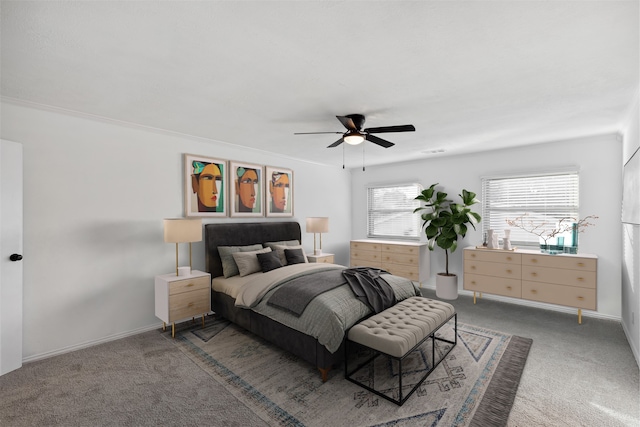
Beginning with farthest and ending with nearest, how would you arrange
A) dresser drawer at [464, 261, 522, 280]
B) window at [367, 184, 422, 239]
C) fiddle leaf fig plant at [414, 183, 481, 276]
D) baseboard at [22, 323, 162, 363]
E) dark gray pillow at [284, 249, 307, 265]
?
window at [367, 184, 422, 239] < fiddle leaf fig plant at [414, 183, 481, 276] < dark gray pillow at [284, 249, 307, 265] < dresser drawer at [464, 261, 522, 280] < baseboard at [22, 323, 162, 363]

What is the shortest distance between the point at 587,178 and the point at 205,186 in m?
5.54

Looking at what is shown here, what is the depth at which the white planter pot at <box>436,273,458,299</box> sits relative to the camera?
5023 mm

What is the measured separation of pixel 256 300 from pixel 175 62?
2399 millimetres

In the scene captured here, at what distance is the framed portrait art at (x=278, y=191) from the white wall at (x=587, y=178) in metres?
2.95

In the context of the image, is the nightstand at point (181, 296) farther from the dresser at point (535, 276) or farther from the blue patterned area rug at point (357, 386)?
the dresser at point (535, 276)

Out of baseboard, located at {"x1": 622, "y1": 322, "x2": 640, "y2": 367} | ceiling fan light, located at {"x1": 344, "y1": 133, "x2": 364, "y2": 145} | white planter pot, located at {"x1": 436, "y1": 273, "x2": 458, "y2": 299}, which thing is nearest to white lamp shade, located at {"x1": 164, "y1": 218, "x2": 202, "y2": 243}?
ceiling fan light, located at {"x1": 344, "y1": 133, "x2": 364, "y2": 145}

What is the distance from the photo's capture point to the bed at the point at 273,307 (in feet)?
8.62

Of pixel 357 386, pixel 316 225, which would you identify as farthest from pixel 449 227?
pixel 357 386

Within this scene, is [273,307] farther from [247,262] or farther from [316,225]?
[316,225]

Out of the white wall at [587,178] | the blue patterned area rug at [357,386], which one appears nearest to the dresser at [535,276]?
the white wall at [587,178]

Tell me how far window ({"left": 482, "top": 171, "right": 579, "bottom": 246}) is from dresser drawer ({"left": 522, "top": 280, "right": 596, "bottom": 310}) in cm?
84

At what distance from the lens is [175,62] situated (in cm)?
213

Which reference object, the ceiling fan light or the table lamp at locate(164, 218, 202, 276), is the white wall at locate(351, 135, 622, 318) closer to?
the ceiling fan light

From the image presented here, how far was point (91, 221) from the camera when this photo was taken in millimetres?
3299
